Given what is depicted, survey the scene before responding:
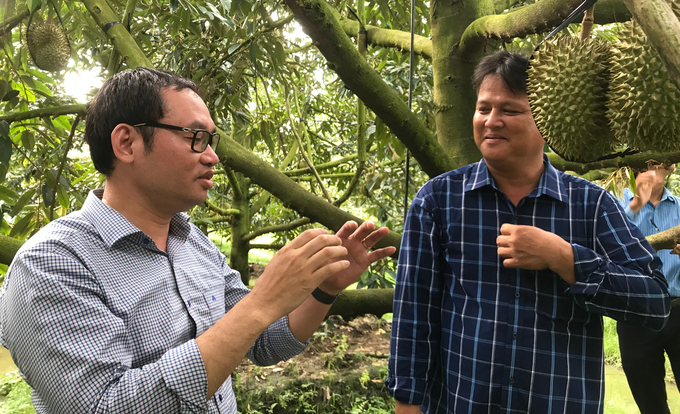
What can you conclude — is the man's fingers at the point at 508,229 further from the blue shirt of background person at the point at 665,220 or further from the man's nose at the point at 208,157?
the blue shirt of background person at the point at 665,220

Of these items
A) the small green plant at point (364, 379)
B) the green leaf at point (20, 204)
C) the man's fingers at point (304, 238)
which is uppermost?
the green leaf at point (20, 204)

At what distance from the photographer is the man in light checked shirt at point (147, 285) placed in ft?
2.71

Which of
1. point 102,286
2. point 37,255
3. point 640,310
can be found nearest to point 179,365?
point 102,286

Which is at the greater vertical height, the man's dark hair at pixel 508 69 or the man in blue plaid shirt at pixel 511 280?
the man's dark hair at pixel 508 69

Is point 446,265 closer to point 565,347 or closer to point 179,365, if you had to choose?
point 565,347

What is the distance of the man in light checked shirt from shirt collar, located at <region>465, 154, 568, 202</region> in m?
0.34

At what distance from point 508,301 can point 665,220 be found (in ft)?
5.83

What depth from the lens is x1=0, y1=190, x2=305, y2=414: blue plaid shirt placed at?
0.81m

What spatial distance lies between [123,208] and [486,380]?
98 centimetres

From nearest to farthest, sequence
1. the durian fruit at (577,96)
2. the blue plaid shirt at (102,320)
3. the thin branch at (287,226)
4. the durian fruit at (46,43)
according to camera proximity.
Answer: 1. the durian fruit at (577,96)
2. the blue plaid shirt at (102,320)
3. the durian fruit at (46,43)
4. the thin branch at (287,226)

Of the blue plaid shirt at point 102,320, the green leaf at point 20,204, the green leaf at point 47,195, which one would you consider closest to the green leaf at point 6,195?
the green leaf at point 20,204

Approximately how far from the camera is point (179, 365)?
0.83 m

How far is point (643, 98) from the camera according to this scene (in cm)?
55

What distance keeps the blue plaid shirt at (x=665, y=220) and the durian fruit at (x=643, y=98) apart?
6.94 ft
